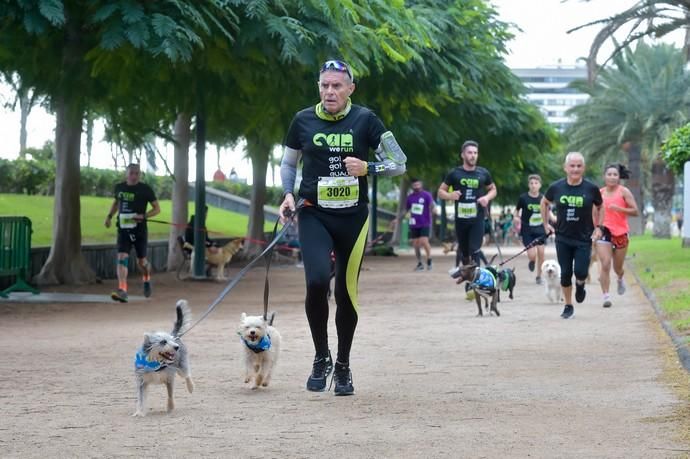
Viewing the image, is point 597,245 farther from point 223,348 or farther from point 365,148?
point 365,148

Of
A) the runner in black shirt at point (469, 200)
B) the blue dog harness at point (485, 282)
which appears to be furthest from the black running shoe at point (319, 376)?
the runner in black shirt at point (469, 200)

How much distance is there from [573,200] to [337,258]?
6.70 metres

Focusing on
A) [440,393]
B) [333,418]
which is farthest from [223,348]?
[333,418]

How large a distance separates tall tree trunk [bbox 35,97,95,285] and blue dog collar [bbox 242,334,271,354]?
13473mm

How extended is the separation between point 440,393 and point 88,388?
244cm

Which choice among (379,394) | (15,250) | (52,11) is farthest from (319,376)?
(15,250)

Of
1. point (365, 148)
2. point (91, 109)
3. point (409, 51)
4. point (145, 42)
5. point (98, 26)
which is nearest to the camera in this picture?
point (365, 148)

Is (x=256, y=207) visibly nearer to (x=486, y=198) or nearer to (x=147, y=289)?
(x=147, y=289)

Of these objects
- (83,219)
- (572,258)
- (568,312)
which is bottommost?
(568,312)

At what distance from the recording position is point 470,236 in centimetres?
1845

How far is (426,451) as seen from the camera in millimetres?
6730

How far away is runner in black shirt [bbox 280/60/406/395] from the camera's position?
28.8 feet

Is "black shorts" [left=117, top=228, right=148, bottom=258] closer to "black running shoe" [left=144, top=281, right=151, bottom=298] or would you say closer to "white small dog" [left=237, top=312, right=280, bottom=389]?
"black running shoe" [left=144, top=281, right=151, bottom=298]

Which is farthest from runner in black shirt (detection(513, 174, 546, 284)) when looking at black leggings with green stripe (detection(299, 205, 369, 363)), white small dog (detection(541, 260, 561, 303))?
black leggings with green stripe (detection(299, 205, 369, 363))
